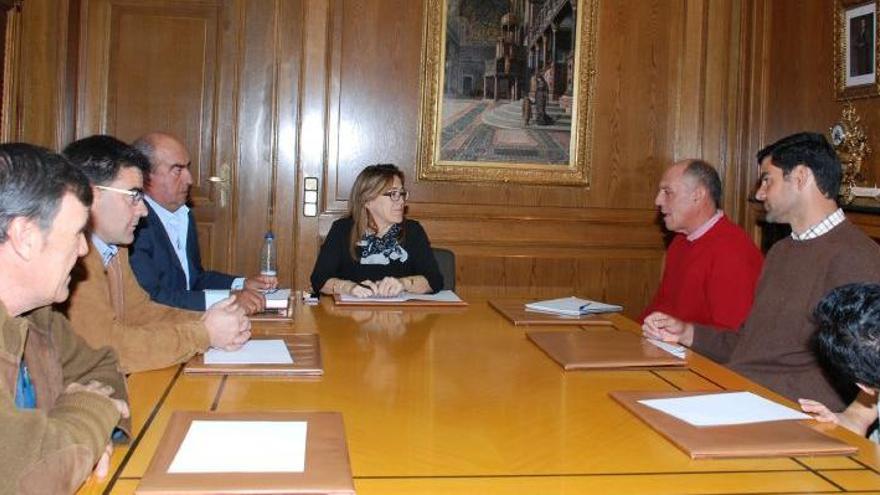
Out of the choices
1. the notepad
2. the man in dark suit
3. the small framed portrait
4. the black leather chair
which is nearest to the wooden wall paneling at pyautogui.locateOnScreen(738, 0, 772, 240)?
the small framed portrait

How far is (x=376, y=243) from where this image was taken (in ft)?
13.1

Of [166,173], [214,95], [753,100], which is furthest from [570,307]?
[214,95]

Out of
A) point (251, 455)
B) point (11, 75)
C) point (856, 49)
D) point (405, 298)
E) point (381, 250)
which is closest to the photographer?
point (251, 455)

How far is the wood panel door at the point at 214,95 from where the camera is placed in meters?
5.02

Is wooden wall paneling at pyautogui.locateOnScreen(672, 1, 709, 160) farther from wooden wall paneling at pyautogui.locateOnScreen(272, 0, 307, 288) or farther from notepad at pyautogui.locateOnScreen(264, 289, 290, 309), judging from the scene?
notepad at pyautogui.locateOnScreen(264, 289, 290, 309)

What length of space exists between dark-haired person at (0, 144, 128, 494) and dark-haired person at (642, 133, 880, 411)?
5.85ft

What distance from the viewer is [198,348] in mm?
2256

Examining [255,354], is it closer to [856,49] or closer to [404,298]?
[404,298]

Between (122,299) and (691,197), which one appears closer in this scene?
(122,299)

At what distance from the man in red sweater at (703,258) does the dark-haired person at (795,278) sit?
0.22m

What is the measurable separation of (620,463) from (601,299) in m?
3.93

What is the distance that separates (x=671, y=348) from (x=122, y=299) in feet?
5.30

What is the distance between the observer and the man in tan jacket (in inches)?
86.3

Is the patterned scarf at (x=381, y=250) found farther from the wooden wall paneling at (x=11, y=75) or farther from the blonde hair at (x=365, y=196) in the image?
the wooden wall paneling at (x=11, y=75)
